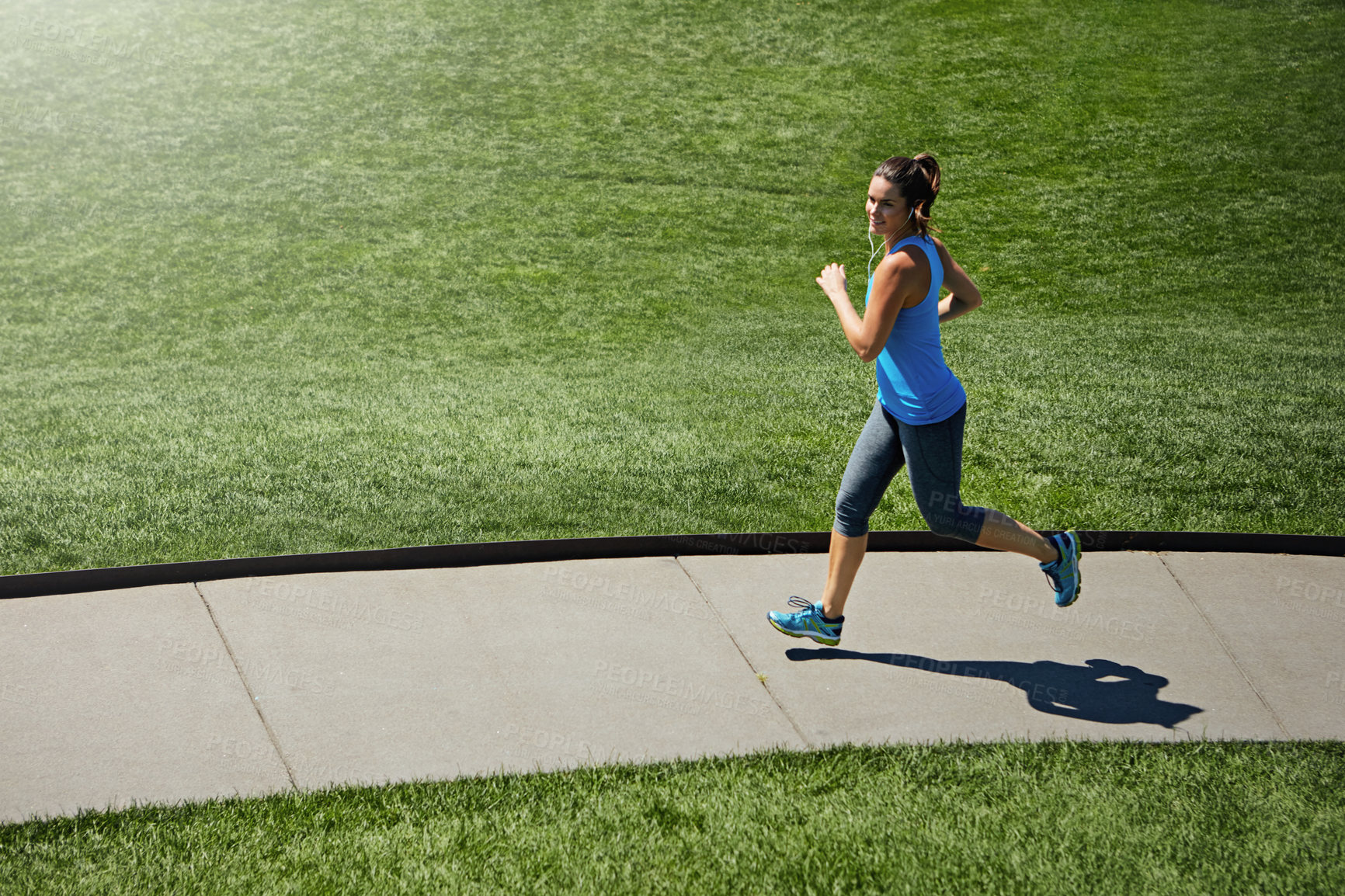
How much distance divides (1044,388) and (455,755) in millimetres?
5918

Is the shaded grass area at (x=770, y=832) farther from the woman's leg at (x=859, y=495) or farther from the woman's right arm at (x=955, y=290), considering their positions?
the woman's right arm at (x=955, y=290)

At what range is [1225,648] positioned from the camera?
14.2 feet

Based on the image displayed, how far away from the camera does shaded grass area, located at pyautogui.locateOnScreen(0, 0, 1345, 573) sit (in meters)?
6.06

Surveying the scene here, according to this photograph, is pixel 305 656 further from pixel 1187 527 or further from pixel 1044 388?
pixel 1044 388

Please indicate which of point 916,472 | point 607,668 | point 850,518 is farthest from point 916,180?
point 607,668

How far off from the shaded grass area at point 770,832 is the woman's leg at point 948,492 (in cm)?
91

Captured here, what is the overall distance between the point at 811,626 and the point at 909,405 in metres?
1.04

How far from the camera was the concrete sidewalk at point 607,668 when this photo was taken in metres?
3.53

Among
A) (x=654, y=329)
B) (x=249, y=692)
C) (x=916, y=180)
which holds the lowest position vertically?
(x=654, y=329)

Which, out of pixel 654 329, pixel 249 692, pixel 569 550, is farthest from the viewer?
pixel 654 329

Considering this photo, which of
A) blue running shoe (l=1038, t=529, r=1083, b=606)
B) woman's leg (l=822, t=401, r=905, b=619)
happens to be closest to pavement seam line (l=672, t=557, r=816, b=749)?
woman's leg (l=822, t=401, r=905, b=619)

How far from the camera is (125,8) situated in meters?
23.7

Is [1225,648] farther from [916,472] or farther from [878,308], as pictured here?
[878,308]

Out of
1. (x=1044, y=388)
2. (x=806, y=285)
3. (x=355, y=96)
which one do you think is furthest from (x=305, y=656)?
(x=355, y=96)
